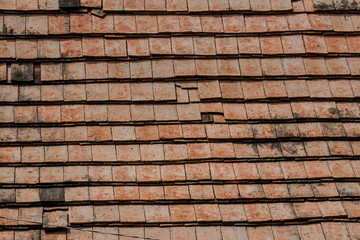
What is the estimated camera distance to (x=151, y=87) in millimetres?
6133

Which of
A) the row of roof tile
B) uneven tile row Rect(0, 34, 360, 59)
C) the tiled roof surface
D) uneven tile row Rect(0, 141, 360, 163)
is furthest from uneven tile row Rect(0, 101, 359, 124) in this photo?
the row of roof tile

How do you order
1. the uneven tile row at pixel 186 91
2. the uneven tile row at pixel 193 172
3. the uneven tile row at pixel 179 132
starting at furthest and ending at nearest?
the uneven tile row at pixel 186 91
the uneven tile row at pixel 179 132
the uneven tile row at pixel 193 172

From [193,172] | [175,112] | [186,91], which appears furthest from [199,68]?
[193,172]

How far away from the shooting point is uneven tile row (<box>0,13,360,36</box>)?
6.10m

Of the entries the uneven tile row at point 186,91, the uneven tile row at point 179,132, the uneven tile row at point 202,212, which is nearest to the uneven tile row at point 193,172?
the uneven tile row at point 202,212

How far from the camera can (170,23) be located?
629cm

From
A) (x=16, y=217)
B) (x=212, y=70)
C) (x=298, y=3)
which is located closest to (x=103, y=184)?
(x=16, y=217)

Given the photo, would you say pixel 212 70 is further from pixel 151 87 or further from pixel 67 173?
pixel 67 173

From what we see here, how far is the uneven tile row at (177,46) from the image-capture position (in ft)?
19.9

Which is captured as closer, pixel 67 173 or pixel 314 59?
pixel 67 173

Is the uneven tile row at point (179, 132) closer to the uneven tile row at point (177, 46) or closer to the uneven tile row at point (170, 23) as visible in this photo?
the uneven tile row at point (177, 46)

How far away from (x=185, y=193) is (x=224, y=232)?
52 cm

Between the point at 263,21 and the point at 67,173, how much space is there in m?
2.57

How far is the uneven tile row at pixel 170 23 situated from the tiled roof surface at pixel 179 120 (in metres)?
0.01
